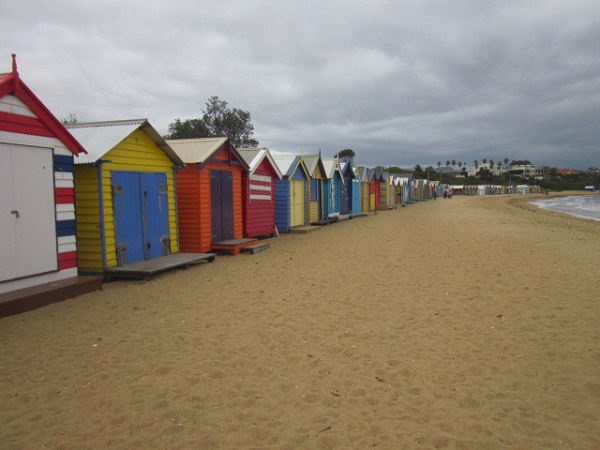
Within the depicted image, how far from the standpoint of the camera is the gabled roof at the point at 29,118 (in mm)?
6535

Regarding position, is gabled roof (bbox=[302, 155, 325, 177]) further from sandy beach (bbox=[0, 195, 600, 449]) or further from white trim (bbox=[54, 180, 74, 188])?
white trim (bbox=[54, 180, 74, 188])

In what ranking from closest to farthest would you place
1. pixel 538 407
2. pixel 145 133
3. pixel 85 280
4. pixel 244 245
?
1. pixel 538 407
2. pixel 85 280
3. pixel 145 133
4. pixel 244 245

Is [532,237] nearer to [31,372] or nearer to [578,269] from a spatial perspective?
[578,269]

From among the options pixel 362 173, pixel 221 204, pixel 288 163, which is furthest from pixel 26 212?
pixel 362 173

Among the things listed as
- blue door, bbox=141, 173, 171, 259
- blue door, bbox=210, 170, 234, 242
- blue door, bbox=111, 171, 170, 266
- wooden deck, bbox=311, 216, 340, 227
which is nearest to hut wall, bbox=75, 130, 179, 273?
blue door, bbox=111, 171, 170, 266

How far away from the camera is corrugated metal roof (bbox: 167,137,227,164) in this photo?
12.1 meters

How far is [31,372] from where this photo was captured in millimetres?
4488

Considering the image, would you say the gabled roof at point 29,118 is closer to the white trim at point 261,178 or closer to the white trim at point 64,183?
the white trim at point 64,183

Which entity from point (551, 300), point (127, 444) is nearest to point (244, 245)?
point (551, 300)

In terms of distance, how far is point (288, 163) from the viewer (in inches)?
739

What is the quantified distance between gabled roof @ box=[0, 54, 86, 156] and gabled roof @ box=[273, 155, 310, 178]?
11.1 meters

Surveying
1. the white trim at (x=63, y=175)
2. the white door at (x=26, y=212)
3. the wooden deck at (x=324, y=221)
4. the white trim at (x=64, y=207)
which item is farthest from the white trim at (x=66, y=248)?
the wooden deck at (x=324, y=221)

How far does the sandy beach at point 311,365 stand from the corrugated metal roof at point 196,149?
437cm

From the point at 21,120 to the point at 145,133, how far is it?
3576 mm
